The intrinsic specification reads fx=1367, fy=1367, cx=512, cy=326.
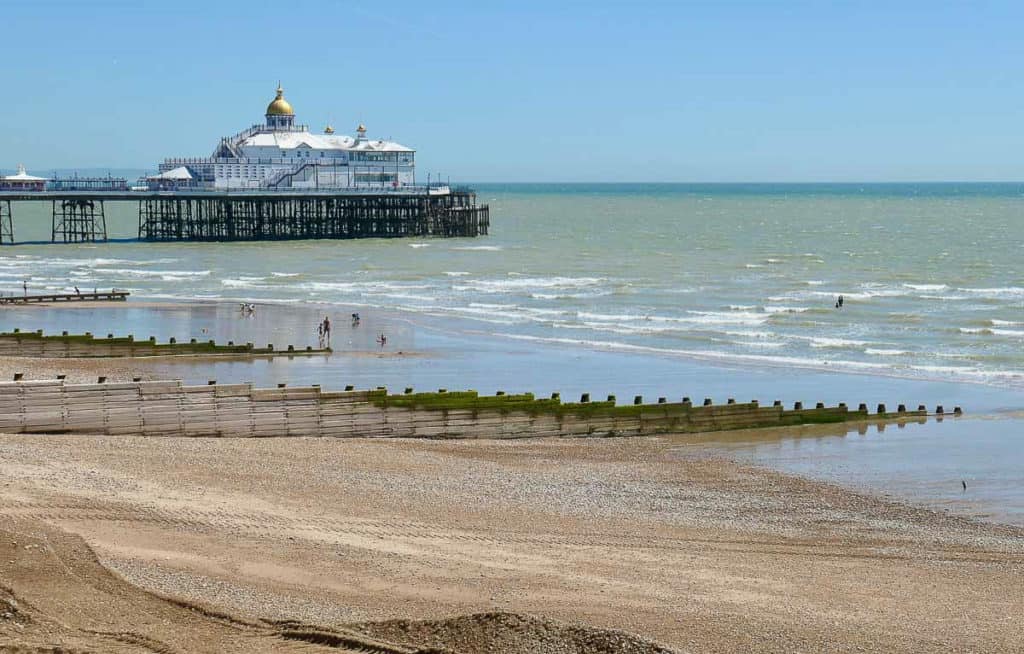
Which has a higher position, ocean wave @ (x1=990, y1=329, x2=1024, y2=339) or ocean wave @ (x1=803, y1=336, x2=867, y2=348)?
ocean wave @ (x1=990, y1=329, x2=1024, y2=339)

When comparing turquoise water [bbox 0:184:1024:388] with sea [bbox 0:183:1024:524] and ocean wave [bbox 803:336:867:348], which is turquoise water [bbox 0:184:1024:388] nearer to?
ocean wave [bbox 803:336:867:348]

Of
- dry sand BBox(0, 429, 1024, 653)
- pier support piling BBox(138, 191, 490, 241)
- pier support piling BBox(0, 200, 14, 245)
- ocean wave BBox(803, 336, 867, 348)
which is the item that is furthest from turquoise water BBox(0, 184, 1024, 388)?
dry sand BBox(0, 429, 1024, 653)

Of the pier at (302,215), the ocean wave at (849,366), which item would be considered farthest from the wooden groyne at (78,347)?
the pier at (302,215)

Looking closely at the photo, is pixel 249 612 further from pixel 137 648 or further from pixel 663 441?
pixel 663 441

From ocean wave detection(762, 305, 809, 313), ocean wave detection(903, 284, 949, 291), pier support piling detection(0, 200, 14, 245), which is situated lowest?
ocean wave detection(762, 305, 809, 313)

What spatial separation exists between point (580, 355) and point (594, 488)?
18814mm

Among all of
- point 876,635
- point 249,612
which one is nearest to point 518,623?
point 249,612

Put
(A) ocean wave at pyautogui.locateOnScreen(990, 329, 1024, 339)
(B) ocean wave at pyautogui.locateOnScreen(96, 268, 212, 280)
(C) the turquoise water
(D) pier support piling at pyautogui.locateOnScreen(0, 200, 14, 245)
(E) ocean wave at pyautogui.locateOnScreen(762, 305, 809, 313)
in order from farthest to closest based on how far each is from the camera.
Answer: (D) pier support piling at pyautogui.locateOnScreen(0, 200, 14, 245)
(B) ocean wave at pyautogui.locateOnScreen(96, 268, 212, 280)
(E) ocean wave at pyautogui.locateOnScreen(762, 305, 809, 313)
(A) ocean wave at pyautogui.locateOnScreen(990, 329, 1024, 339)
(C) the turquoise water

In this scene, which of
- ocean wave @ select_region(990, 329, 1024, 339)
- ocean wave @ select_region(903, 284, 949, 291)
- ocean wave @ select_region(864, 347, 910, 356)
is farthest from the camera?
ocean wave @ select_region(903, 284, 949, 291)

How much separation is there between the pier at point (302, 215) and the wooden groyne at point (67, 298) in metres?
38.7

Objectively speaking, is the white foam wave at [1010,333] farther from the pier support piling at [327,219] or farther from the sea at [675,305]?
the pier support piling at [327,219]

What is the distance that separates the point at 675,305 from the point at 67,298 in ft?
79.6

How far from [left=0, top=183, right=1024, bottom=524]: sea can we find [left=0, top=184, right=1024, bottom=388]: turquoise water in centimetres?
18

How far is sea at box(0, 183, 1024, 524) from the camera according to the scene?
3478 centimetres
